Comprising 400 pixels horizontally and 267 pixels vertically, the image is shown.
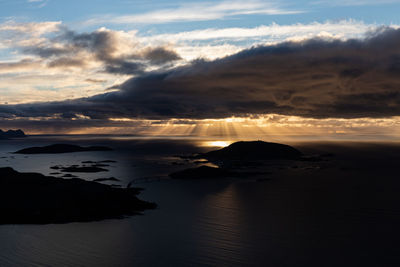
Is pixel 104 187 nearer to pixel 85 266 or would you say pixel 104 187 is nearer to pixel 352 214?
pixel 85 266

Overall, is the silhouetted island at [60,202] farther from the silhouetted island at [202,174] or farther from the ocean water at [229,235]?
the silhouetted island at [202,174]

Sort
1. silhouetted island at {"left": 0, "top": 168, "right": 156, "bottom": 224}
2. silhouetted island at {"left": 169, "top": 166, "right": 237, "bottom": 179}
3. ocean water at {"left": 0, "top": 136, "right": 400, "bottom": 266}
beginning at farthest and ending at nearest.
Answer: silhouetted island at {"left": 169, "top": 166, "right": 237, "bottom": 179}
silhouetted island at {"left": 0, "top": 168, "right": 156, "bottom": 224}
ocean water at {"left": 0, "top": 136, "right": 400, "bottom": 266}

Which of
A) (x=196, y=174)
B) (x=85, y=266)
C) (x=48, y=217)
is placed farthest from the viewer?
(x=196, y=174)

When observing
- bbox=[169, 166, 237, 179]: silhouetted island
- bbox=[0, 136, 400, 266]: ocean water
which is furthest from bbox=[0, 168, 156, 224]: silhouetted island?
bbox=[169, 166, 237, 179]: silhouetted island

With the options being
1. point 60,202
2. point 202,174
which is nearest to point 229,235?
point 60,202

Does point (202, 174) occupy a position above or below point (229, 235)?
above

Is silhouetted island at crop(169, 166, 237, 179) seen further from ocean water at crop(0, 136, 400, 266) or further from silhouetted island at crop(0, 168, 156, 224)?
silhouetted island at crop(0, 168, 156, 224)

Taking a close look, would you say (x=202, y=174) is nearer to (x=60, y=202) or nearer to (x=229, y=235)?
(x=60, y=202)

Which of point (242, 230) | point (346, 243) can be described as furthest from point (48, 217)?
point (346, 243)
